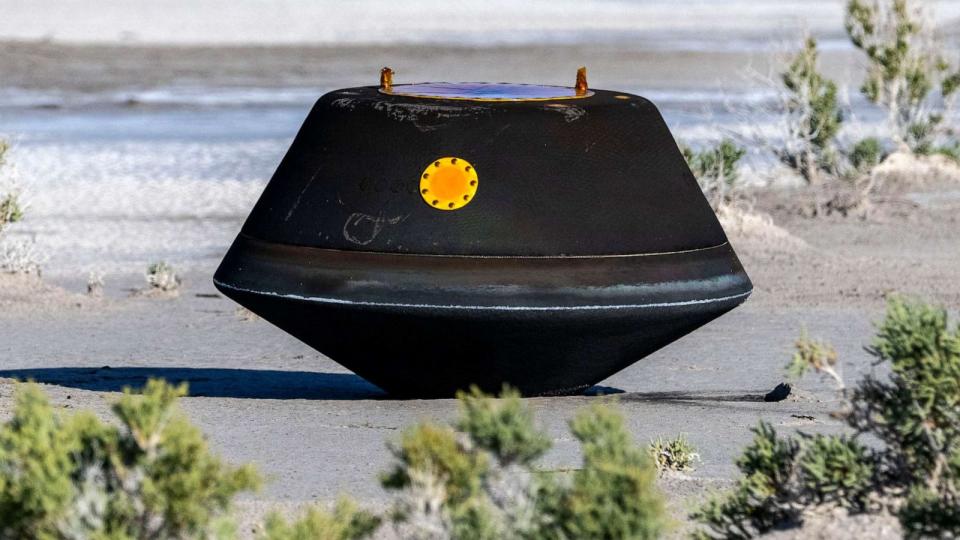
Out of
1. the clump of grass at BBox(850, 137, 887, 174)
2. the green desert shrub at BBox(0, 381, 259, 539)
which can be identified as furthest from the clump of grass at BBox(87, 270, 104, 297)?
the clump of grass at BBox(850, 137, 887, 174)

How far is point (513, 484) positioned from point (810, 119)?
584 inches

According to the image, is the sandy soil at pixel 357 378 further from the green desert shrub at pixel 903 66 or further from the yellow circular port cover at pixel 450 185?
the green desert shrub at pixel 903 66

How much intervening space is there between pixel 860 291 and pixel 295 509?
7.44 metres

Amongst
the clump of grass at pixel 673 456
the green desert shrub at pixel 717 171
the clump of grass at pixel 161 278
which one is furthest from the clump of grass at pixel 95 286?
the clump of grass at pixel 673 456

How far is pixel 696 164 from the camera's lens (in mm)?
15414

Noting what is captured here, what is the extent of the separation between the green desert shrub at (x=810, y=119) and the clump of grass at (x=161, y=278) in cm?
762

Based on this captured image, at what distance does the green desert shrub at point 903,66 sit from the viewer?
18266 millimetres

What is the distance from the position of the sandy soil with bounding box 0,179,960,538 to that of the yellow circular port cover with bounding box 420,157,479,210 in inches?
38.2

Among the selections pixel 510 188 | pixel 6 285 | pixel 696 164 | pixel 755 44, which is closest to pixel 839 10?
pixel 755 44

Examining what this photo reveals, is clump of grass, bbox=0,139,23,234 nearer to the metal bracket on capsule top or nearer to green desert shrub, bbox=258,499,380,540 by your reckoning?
the metal bracket on capsule top

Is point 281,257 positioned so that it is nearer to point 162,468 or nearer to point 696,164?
point 162,468

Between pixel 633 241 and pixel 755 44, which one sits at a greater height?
pixel 633 241

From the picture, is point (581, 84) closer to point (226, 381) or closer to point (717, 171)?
point (226, 381)

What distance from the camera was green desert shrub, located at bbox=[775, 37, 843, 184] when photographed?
58.3 feet
